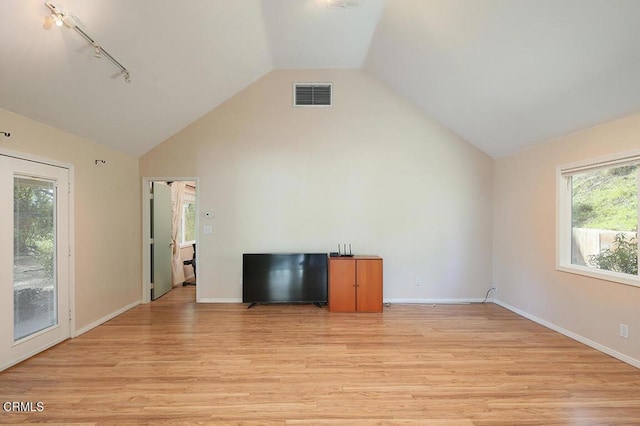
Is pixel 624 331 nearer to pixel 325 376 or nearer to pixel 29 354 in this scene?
pixel 325 376

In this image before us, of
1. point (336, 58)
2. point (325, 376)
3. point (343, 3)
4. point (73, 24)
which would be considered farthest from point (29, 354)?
point (336, 58)

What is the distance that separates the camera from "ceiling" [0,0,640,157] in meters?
2.21

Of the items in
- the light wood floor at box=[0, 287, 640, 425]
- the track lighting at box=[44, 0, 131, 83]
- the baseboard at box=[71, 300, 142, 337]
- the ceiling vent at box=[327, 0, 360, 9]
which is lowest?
the light wood floor at box=[0, 287, 640, 425]

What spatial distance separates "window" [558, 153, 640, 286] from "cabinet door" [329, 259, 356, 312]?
266 cm

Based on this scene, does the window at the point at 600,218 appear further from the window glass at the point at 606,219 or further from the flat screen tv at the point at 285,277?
the flat screen tv at the point at 285,277

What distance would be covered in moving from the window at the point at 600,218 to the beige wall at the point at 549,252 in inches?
4.0

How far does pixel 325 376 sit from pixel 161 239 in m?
3.99

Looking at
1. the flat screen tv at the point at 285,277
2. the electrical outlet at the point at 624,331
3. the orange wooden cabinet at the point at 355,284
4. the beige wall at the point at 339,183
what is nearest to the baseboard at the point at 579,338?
the electrical outlet at the point at 624,331

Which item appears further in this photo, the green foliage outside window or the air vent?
the air vent

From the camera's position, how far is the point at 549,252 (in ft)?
11.7

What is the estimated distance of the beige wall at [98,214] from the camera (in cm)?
288

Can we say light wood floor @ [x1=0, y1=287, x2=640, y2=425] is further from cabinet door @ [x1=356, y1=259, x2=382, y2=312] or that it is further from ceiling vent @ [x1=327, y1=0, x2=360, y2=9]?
ceiling vent @ [x1=327, y1=0, x2=360, y2=9]

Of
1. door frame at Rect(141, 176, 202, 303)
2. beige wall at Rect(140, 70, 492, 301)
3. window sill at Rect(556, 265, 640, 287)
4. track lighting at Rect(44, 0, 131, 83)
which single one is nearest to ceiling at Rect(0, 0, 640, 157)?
track lighting at Rect(44, 0, 131, 83)

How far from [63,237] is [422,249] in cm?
494
